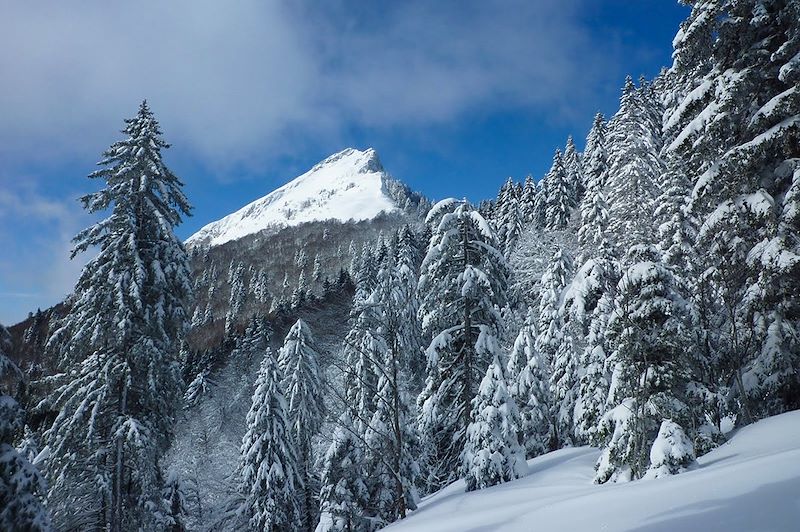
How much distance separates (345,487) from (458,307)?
8843mm

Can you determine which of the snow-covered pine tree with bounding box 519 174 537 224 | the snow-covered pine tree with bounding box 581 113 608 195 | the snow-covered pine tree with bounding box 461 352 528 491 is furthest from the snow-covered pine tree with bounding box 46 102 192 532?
the snow-covered pine tree with bounding box 519 174 537 224

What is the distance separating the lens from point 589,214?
30.4 meters

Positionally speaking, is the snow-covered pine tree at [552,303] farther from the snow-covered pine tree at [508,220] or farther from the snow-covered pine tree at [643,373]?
the snow-covered pine tree at [508,220]

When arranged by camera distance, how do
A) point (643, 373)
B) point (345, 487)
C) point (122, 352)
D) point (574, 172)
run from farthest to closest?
point (574, 172)
point (345, 487)
point (122, 352)
point (643, 373)

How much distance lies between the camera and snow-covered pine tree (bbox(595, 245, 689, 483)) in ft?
→ 34.5

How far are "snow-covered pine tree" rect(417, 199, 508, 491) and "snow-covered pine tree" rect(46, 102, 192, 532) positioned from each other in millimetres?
8768

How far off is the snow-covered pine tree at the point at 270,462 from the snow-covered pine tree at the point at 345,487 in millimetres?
6776

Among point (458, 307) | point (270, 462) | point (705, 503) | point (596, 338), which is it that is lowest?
point (705, 503)

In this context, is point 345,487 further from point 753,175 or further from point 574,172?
point 574,172

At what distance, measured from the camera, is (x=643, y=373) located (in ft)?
36.4

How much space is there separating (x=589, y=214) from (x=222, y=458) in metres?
43.4

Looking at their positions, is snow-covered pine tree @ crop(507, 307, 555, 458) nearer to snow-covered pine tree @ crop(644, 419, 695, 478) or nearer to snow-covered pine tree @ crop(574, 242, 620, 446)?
snow-covered pine tree @ crop(574, 242, 620, 446)

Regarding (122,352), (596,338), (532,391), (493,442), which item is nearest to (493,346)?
(493,442)

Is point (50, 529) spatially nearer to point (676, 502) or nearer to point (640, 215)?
point (676, 502)
